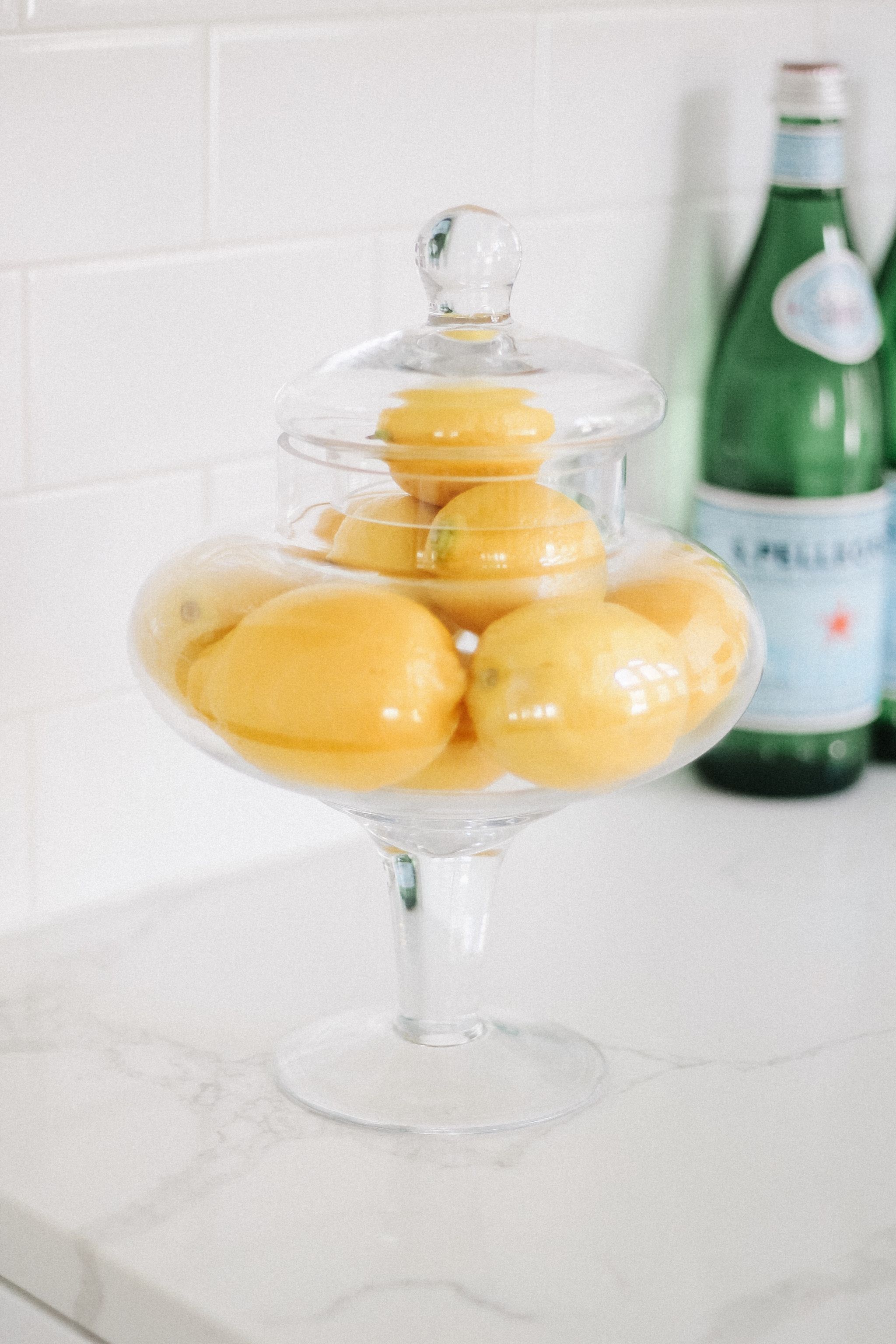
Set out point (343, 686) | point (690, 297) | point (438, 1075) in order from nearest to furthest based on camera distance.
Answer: point (343, 686)
point (438, 1075)
point (690, 297)

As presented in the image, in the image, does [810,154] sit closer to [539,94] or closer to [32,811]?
[539,94]

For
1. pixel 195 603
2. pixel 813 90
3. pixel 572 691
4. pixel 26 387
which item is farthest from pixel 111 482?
pixel 813 90

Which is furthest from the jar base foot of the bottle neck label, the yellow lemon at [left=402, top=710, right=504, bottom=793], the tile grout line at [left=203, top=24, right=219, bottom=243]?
the bottle neck label

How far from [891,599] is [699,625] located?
47 centimetres

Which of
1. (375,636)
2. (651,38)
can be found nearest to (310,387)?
(375,636)

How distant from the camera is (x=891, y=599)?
1.04 metres

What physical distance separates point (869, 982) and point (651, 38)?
492mm

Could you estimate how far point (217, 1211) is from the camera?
→ 1.94 ft

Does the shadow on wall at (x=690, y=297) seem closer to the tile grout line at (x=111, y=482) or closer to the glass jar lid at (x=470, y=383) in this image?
the tile grout line at (x=111, y=482)

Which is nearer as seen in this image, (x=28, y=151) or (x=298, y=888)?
(x=28, y=151)

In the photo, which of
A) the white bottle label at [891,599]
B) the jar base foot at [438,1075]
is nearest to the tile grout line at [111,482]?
the jar base foot at [438,1075]

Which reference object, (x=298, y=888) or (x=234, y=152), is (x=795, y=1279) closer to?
(x=298, y=888)

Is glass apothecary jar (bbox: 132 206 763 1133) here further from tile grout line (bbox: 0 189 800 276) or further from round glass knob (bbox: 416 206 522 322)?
tile grout line (bbox: 0 189 800 276)

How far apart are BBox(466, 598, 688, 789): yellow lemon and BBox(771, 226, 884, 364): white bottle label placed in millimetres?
443
